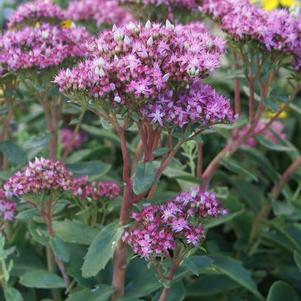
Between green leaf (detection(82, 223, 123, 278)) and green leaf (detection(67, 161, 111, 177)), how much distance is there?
0.48 meters

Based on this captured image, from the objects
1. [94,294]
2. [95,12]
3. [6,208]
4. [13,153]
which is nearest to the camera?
[94,294]

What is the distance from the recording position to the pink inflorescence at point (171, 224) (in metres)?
1.30

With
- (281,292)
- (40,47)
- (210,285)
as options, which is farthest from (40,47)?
(281,292)

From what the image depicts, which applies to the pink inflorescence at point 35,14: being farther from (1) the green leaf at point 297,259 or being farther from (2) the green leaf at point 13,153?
A: (1) the green leaf at point 297,259

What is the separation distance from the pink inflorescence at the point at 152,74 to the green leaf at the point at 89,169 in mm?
594

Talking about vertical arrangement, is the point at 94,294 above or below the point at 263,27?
below

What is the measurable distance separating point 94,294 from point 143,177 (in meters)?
0.33

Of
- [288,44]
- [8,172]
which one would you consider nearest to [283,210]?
[288,44]

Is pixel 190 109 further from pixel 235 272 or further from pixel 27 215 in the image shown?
pixel 235 272

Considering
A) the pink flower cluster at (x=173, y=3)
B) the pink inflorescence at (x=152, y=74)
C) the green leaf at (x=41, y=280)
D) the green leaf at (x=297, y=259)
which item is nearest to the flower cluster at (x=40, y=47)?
the pink inflorescence at (x=152, y=74)

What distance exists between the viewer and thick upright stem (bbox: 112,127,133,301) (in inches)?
55.5

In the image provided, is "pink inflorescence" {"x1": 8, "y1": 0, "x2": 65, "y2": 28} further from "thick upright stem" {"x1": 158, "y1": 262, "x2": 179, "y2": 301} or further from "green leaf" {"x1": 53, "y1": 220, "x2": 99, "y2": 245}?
"thick upright stem" {"x1": 158, "y1": 262, "x2": 179, "y2": 301}

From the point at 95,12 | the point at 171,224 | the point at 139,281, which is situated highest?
the point at 95,12

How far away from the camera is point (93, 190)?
5.26 feet
